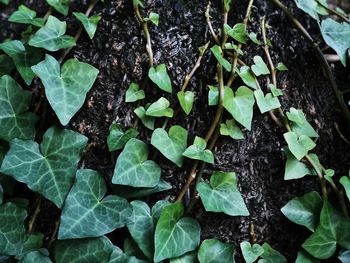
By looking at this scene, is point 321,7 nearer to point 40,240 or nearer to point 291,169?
point 291,169

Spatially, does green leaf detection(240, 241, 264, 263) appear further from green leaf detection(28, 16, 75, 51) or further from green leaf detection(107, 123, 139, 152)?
green leaf detection(28, 16, 75, 51)

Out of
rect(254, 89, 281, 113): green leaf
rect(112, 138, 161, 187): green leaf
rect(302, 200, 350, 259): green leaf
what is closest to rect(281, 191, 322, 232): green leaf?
rect(302, 200, 350, 259): green leaf

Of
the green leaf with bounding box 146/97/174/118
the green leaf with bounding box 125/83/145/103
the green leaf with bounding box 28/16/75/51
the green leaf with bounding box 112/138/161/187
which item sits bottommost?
the green leaf with bounding box 112/138/161/187

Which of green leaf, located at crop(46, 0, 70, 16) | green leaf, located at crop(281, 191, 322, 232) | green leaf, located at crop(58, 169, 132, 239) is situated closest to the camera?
green leaf, located at crop(58, 169, 132, 239)

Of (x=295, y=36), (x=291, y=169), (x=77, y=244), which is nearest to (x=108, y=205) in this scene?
(x=77, y=244)

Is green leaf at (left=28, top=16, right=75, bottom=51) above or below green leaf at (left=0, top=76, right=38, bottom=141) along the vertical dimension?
above

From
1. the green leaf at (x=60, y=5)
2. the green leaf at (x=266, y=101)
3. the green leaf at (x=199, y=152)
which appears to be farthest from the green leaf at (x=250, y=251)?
the green leaf at (x=60, y=5)

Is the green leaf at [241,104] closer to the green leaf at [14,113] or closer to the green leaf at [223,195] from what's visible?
the green leaf at [223,195]

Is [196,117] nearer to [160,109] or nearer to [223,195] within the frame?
[160,109]
